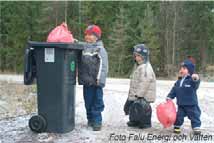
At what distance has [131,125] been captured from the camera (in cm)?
707

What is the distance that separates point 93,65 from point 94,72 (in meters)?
0.11

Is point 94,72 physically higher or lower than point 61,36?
lower

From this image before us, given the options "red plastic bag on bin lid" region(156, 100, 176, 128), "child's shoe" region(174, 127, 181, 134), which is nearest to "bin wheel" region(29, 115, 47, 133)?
"red plastic bag on bin lid" region(156, 100, 176, 128)

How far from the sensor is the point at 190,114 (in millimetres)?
6738

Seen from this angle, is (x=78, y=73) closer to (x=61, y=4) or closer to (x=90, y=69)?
(x=90, y=69)

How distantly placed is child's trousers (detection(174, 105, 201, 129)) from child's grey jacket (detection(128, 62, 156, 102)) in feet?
1.55

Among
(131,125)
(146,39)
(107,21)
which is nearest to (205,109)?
(131,125)

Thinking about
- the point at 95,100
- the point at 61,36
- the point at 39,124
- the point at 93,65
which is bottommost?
the point at 39,124

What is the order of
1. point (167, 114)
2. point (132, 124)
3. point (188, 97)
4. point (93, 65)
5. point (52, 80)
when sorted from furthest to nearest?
point (132, 124), point (167, 114), point (188, 97), point (93, 65), point (52, 80)

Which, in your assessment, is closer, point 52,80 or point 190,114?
point 52,80

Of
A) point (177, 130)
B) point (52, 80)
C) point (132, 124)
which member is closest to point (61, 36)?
point (52, 80)

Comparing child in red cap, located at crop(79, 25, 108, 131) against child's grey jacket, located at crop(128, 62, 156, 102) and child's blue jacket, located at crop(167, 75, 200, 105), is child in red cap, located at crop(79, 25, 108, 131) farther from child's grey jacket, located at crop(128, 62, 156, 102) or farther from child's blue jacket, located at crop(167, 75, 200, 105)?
child's blue jacket, located at crop(167, 75, 200, 105)

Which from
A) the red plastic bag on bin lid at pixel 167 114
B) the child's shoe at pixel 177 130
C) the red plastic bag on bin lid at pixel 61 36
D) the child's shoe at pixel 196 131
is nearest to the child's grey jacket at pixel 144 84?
the red plastic bag on bin lid at pixel 167 114

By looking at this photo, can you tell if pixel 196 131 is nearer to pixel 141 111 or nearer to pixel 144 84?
pixel 141 111
